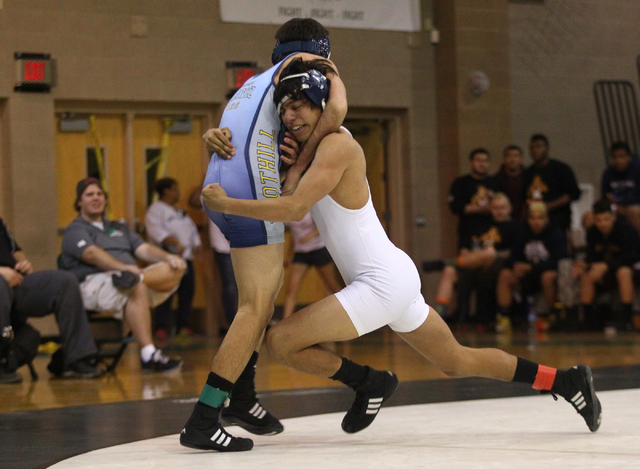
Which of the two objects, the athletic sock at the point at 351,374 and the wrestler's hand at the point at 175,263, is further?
the wrestler's hand at the point at 175,263

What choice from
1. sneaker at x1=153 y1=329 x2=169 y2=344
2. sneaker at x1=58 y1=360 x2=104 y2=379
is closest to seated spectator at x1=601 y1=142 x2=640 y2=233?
sneaker at x1=153 y1=329 x2=169 y2=344

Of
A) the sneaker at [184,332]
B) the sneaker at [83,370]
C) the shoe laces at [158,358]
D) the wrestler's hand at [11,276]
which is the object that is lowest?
the sneaker at [184,332]

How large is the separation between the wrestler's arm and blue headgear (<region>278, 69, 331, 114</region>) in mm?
117

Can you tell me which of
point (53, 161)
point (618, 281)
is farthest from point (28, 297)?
point (618, 281)

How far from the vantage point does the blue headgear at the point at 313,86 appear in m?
2.81

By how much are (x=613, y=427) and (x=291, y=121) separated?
4.65ft

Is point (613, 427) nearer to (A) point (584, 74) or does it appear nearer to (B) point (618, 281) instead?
(B) point (618, 281)

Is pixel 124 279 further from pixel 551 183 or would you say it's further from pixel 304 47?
pixel 551 183

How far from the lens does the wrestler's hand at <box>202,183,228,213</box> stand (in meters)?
2.72

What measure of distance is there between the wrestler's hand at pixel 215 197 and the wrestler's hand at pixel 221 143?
0.72 ft

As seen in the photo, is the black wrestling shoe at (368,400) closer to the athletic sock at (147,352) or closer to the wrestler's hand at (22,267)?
the athletic sock at (147,352)

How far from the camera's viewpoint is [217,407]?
278 cm

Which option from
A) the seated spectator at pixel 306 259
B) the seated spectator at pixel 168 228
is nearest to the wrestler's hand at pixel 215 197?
the seated spectator at pixel 306 259

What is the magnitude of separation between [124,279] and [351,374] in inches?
112
